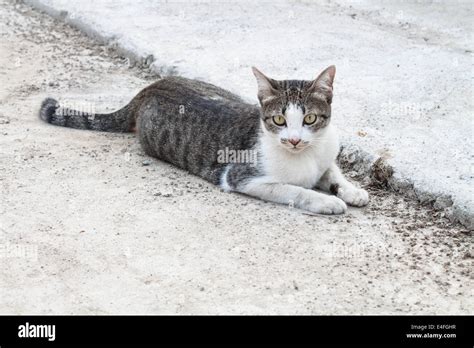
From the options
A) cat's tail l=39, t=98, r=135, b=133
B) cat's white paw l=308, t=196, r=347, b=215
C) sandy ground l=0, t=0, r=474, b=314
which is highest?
cat's tail l=39, t=98, r=135, b=133

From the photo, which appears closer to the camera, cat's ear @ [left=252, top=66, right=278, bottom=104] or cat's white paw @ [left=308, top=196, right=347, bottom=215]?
cat's white paw @ [left=308, top=196, right=347, bottom=215]

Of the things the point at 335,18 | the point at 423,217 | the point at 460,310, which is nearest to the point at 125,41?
the point at 335,18

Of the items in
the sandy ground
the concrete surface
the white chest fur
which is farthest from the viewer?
the concrete surface

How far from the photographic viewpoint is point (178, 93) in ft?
20.4

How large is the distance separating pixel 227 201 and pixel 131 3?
15.7 ft

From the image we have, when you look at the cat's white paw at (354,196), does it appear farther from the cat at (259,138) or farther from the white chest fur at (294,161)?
the white chest fur at (294,161)

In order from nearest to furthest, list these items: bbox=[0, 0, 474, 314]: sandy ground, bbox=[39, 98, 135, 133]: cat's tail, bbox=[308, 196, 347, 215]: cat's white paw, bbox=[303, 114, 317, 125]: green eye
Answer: bbox=[0, 0, 474, 314]: sandy ground < bbox=[308, 196, 347, 215]: cat's white paw < bbox=[303, 114, 317, 125]: green eye < bbox=[39, 98, 135, 133]: cat's tail

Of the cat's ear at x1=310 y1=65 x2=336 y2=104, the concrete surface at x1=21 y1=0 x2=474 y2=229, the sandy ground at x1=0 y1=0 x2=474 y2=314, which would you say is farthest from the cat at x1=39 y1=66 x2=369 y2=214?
the concrete surface at x1=21 y1=0 x2=474 y2=229

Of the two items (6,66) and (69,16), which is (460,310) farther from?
(69,16)

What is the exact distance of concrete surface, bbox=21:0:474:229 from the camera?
583 centimetres

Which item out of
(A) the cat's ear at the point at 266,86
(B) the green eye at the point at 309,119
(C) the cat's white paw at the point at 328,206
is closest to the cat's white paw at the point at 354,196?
(C) the cat's white paw at the point at 328,206

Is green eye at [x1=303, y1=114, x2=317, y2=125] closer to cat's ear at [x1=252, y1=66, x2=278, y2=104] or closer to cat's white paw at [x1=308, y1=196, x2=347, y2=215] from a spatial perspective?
cat's ear at [x1=252, y1=66, x2=278, y2=104]

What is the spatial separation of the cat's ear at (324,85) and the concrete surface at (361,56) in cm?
70

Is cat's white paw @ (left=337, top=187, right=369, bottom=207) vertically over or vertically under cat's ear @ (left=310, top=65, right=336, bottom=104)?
under
